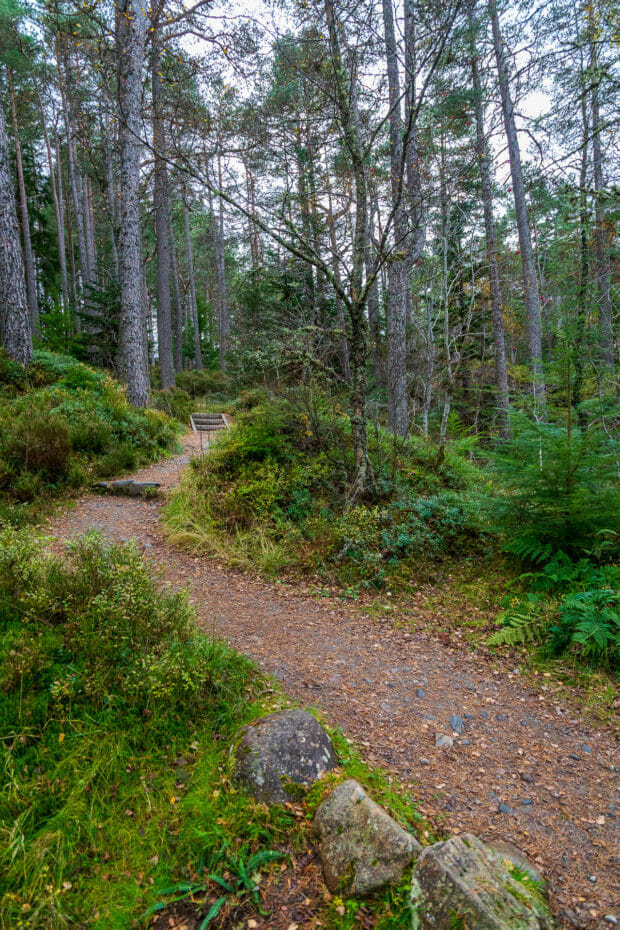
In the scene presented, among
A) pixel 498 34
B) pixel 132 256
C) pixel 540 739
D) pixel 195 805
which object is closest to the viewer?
pixel 195 805

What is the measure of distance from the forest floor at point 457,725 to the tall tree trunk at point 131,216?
23.0 ft

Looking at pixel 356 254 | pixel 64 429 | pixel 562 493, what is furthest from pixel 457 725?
pixel 64 429

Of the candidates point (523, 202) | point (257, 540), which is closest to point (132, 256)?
point (257, 540)

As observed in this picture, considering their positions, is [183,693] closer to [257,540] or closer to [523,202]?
[257,540]

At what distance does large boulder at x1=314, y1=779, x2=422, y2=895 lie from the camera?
5.63 ft

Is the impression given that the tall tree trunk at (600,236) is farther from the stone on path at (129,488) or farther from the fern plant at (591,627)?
the stone on path at (129,488)

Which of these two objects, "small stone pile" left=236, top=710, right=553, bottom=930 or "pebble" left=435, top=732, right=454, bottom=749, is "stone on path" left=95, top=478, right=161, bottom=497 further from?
"pebble" left=435, top=732, right=454, bottom=749

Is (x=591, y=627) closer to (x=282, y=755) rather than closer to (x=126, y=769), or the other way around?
(x=282, y=755)

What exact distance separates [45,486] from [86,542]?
11.7 feet

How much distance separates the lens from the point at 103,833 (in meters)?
1.87

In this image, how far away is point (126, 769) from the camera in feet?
7.06

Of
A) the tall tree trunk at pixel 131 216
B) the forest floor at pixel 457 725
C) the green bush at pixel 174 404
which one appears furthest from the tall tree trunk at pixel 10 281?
the forest floor at pixel 457 725

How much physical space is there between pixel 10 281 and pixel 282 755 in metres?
10.6

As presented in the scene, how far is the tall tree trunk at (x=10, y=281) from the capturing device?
354 inches
